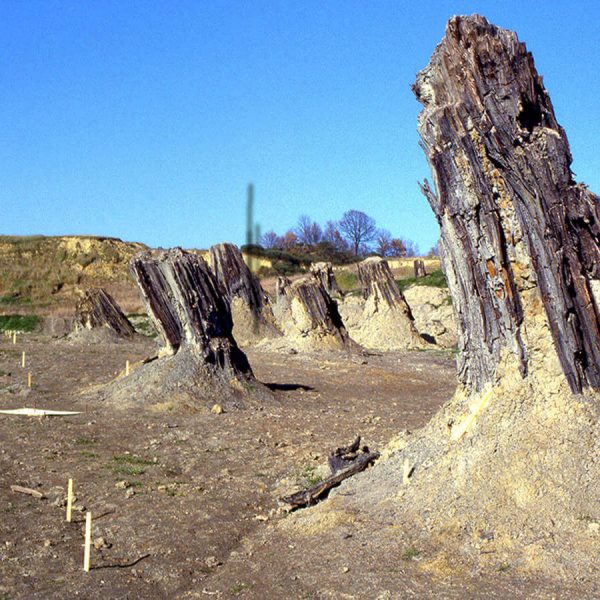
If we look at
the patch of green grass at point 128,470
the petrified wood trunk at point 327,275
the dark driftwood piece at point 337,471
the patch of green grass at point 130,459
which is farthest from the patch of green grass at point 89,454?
the petrified wood trunk at point 327,275

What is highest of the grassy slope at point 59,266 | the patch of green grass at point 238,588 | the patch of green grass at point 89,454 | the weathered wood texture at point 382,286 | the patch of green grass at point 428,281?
the grassy slope at point 59,266

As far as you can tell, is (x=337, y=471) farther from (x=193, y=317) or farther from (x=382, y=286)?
(x=382, y=286)

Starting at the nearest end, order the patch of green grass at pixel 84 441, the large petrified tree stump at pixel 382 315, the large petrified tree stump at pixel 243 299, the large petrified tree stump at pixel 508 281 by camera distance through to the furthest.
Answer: the large petrified tree stump at pixel 508 281 < the patch of green grass at pixel 84 441 < the large petrified tree stump at pixel 243 299 < the large petrified tree stump at pixel 382 315

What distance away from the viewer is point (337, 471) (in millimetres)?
9969

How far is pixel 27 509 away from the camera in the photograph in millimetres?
9836

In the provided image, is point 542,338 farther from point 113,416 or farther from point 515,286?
point 113,416

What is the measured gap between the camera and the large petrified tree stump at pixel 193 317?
1588 cm

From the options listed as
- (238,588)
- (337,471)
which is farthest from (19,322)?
(238,588)

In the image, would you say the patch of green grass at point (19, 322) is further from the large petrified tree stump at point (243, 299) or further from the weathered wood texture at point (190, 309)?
the weathered wood texture at point (190, 309)

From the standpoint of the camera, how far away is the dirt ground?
7.55 metres

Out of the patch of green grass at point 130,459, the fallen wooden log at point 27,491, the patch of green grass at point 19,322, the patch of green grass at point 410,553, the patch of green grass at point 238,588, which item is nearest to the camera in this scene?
the patch of green grass at point 238,588

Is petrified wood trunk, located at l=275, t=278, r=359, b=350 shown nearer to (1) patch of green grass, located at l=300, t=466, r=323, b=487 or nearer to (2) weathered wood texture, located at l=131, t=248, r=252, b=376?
→ (2) weathered wood texture, located at l=131, t=248, r=252, b=376

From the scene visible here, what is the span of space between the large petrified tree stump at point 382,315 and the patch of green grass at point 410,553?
62.6 feet

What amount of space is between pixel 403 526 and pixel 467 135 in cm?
357
